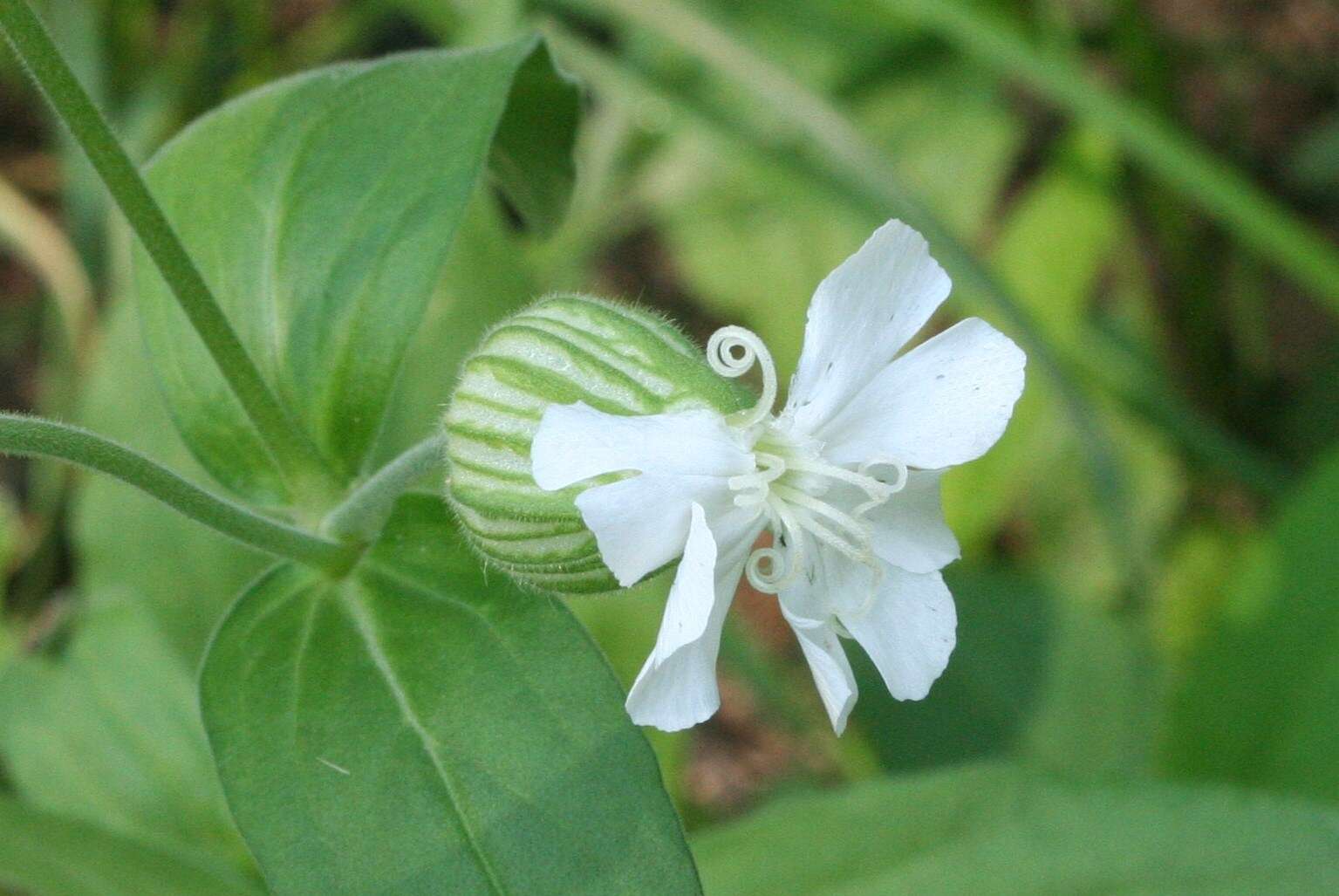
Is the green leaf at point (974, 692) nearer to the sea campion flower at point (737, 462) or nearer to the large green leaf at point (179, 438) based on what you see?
the large green leaf at point (179, 438)

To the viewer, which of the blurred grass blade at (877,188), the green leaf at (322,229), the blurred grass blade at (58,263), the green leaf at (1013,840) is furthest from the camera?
the blurred grass blade at (58,263)

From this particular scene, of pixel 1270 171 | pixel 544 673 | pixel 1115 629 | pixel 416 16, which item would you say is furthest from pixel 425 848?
pixel 1270 171

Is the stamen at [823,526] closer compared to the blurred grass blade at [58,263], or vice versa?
the stamen at [823,526]

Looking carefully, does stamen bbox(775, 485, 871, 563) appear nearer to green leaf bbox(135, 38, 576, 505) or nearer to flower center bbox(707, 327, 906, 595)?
flower center bbox(707, 327, 906, 595)

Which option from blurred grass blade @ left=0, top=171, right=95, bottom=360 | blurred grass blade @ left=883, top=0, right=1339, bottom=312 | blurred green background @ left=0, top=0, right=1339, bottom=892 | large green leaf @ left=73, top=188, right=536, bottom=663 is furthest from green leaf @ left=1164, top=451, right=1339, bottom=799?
blurred grass blade @ left=0, top=171, right=95, bottom=360

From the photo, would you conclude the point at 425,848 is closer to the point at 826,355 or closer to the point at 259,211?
the point at 826,355

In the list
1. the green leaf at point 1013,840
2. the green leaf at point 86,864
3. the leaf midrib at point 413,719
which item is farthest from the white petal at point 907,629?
the green leaf at point 86,864

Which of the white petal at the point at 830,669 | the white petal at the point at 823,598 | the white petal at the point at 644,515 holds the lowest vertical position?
the white petal at the point at 830,669
